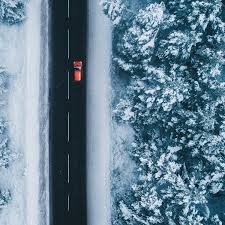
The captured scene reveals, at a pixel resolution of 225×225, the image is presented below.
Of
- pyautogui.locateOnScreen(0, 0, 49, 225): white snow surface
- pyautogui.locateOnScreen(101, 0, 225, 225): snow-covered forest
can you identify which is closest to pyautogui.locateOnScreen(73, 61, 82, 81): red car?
pyautogui.locateOnScreen(0, 0, 49, 225): white snow surface

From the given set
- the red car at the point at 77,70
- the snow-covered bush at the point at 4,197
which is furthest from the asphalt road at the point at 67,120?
the snow-covered bush at the point at 4,197

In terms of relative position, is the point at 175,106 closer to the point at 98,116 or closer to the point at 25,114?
the point at 98,116

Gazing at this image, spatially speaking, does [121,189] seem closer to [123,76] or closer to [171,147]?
[171,147]

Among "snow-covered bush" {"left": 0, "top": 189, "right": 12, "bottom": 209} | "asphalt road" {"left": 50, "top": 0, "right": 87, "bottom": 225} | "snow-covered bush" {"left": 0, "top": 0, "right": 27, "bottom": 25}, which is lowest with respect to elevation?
"snow-covered bush" {"left": 0, "top": 189, "right": 12, "bottom": 209}

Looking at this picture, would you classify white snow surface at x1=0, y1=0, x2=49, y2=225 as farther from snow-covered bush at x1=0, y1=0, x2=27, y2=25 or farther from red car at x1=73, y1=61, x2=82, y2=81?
red car at x1=73, y1=61, x2=82, y2=81

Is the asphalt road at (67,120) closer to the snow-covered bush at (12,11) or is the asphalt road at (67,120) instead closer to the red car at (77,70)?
the red car at (77,70)

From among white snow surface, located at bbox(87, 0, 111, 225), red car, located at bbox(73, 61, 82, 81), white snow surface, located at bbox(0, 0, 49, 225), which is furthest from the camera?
red car, located at bbox(73, 61, 82, 81)
